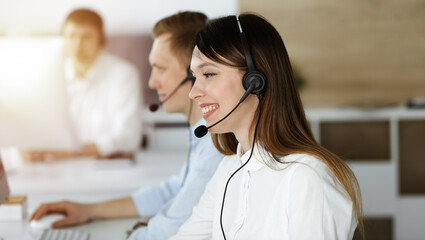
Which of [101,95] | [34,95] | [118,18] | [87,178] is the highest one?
[118,18]

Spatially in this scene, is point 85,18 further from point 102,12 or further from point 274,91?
point 274,91

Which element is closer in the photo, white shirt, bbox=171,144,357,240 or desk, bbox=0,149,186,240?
white shirt, bbox=171,144,357,240

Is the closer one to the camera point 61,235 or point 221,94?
point 221,94

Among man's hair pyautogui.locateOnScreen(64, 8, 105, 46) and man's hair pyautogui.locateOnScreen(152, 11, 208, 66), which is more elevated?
man's hair pyautogui.locateOnScreen(64, 8, 105, 46)

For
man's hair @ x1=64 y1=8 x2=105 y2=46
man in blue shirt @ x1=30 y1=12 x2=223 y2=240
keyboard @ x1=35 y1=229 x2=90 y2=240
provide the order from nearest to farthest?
keyboard @ x1=35 y1=229 x2=90 y2=240 < man in blue shirt @ x1=30 y1=12 x2=223 y2=240 < man's hair @ x1=64 y1=8 x2=105 y2=46

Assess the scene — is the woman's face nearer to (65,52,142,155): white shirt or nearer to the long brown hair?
the long brown hair

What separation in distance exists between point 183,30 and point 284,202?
0.83 m

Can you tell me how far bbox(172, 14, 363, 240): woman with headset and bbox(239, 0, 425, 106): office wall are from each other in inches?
102

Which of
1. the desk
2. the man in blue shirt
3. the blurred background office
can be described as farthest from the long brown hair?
the blurred background office

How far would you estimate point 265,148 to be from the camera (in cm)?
120

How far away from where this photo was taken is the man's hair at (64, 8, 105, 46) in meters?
3.96

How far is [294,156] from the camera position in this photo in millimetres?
1140

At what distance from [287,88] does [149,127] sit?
8.38 feet

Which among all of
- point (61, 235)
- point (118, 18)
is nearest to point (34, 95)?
point (61, 235)
